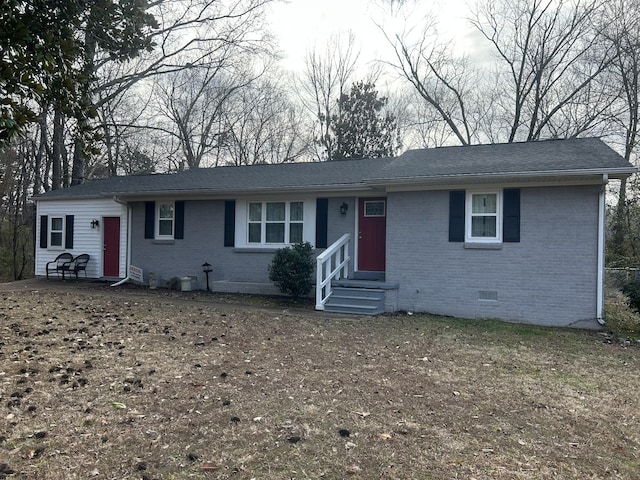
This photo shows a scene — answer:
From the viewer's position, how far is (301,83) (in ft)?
90.5

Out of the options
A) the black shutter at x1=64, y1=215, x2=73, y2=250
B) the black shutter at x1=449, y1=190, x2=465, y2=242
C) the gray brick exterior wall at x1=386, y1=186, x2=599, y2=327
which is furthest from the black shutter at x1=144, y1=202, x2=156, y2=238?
the black shutter at x1=449, y1=190, x2=465, y2=242

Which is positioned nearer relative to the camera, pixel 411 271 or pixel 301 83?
pixel 411 271

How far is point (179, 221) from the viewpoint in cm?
1332

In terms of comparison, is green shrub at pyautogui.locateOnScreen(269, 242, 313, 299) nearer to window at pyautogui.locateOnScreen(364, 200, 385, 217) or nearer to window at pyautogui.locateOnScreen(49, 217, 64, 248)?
window at pyautogui.locateOnScreen(364, 200, 385, 217)

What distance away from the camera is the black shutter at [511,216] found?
9.08m

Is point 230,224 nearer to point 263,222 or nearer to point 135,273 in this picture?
point 263,222

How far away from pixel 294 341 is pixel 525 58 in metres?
21.6

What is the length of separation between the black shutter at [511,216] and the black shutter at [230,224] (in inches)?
285

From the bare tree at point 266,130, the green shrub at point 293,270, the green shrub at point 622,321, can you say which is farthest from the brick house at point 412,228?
A: the bare tree at point 266,130

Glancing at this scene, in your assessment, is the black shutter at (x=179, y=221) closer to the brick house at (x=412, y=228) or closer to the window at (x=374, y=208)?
the brick house at (x=412, y=228)

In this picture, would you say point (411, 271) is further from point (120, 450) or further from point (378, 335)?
point (120, 450)

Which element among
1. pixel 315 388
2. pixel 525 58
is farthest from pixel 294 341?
pixel 525 58

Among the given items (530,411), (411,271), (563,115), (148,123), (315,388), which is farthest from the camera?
(148,123)

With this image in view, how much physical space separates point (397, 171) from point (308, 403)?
696 cm
